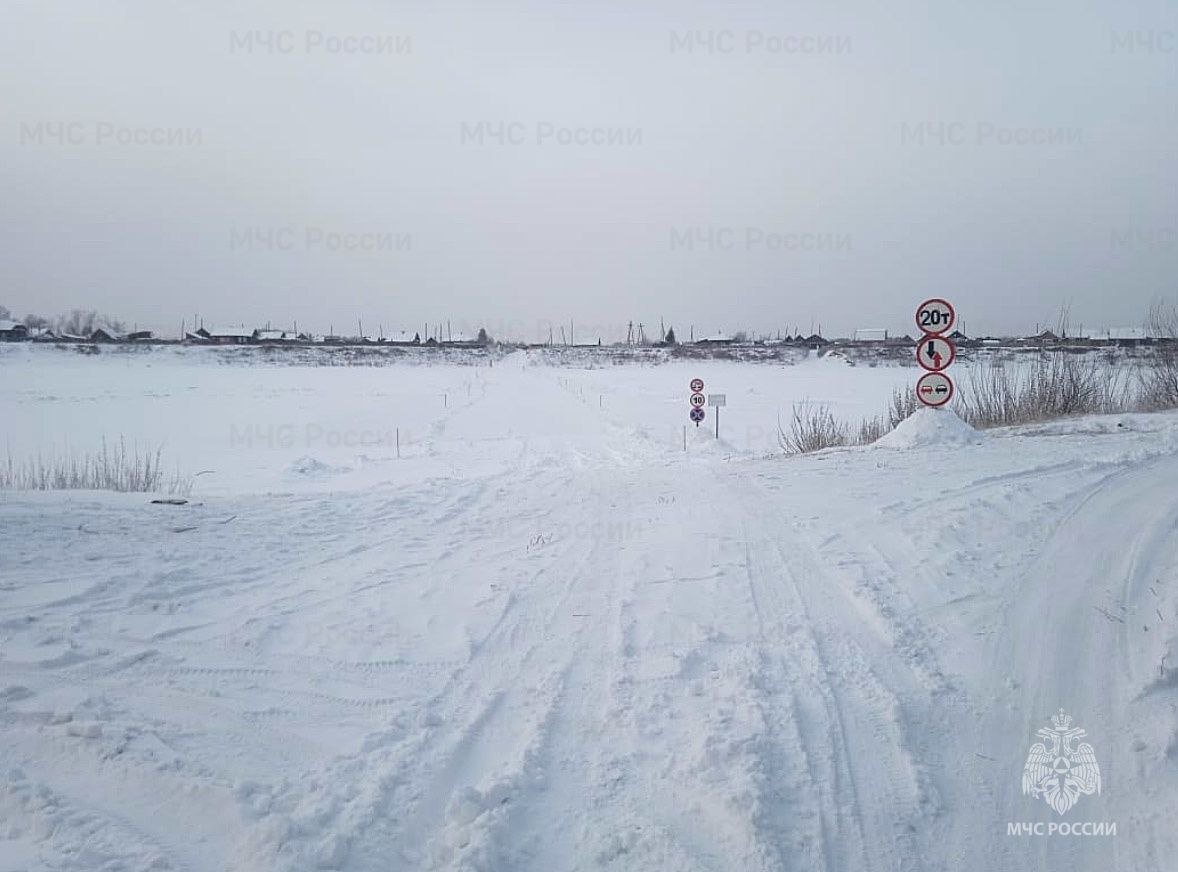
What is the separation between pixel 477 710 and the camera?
12.8 ft

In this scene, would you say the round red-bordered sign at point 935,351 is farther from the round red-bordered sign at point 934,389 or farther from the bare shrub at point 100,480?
the bare shrub at point 100,480

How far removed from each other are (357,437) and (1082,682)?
21067mm

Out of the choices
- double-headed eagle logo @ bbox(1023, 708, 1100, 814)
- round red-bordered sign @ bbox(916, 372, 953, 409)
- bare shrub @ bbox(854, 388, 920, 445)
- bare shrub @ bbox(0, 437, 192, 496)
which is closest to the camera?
double-headed eagle logo @ bbox(1023, 708, 1100, 814)

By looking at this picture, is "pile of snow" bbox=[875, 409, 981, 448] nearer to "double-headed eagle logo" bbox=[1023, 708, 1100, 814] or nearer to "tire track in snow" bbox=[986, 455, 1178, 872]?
"tire track in snow" bbox=[986, 455, 1178, 872]

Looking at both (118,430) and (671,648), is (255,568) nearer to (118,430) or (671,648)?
(671,648)

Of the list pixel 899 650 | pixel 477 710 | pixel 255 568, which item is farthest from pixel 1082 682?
pixel 255 568

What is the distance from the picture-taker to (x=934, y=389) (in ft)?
37.8

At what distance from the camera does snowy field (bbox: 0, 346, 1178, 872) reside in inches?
116

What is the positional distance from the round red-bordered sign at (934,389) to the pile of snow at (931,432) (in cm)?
16

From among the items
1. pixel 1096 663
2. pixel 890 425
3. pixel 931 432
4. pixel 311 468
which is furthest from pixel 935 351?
pixel 311 468

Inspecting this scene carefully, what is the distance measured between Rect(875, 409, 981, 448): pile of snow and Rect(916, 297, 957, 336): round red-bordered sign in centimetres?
128

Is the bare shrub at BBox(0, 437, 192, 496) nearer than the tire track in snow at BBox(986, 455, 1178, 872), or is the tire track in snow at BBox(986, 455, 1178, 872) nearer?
the tire track in snow at BBox(986, 455, 1178, 872)

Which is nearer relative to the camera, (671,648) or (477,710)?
(477,710)

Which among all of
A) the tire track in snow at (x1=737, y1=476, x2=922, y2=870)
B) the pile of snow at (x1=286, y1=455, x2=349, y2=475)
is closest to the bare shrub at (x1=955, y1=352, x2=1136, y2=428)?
the tire track in snow at (x1=737, y1=476, x2=922, y2=870)
